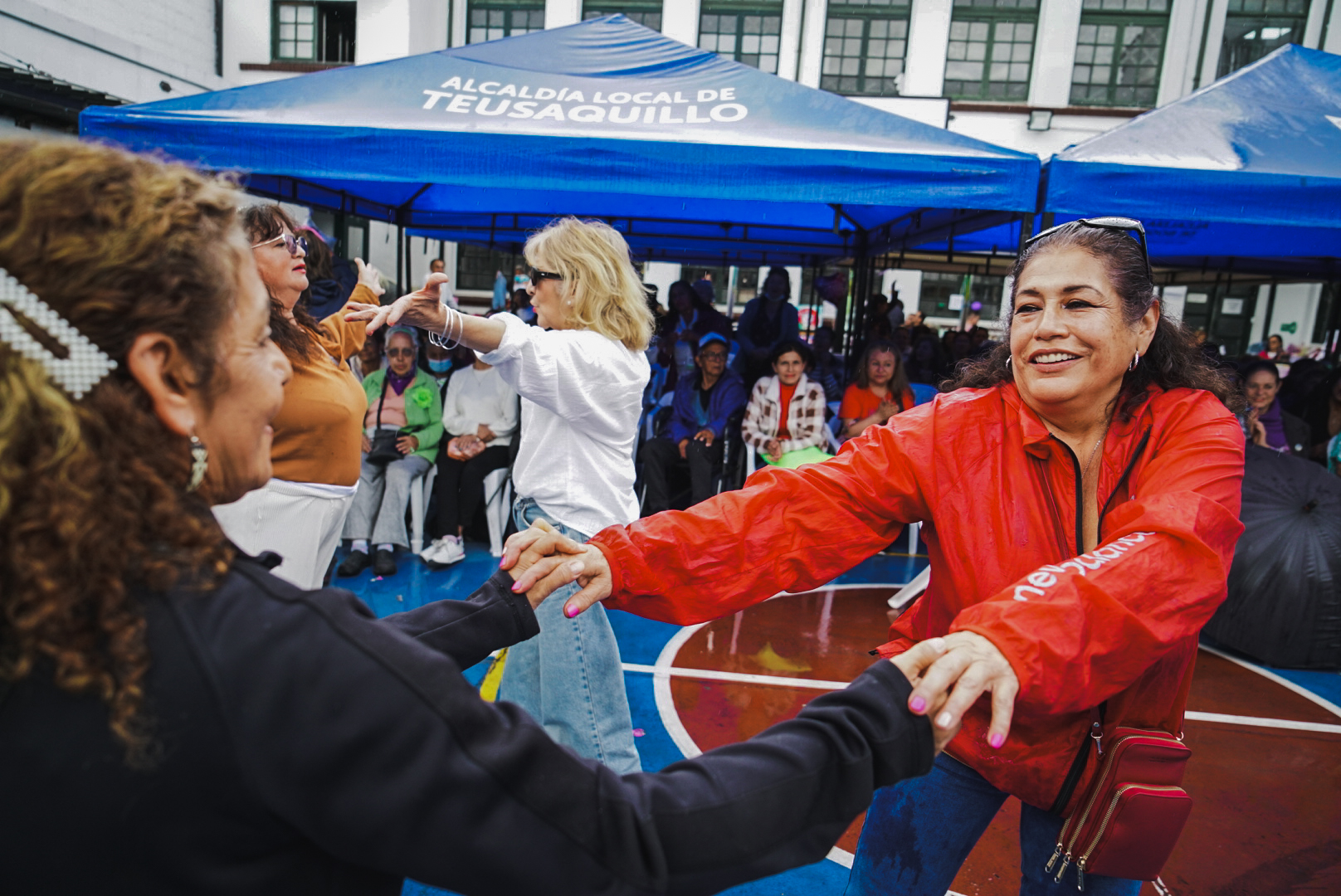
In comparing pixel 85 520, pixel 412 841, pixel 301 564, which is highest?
pixel 85 520

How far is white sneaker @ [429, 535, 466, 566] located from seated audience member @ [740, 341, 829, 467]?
100 inches

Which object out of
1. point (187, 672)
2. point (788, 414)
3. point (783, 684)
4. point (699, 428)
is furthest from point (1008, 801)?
point (699, 428)

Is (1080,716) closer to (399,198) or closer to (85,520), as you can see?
(85,520)

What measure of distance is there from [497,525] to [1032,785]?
514cm

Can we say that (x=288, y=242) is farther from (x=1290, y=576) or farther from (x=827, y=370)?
(x=827, y=370)

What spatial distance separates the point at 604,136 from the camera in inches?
165

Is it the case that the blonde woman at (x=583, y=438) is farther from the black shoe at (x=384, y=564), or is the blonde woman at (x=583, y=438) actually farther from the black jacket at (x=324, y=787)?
the black shoe at (x=384, y=564)

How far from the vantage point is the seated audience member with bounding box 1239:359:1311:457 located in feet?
21.1

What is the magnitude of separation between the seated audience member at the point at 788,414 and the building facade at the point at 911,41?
11.9 metres

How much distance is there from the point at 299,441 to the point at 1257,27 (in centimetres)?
2130

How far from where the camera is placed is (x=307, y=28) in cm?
1786

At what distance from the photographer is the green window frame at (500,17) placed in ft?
58.5

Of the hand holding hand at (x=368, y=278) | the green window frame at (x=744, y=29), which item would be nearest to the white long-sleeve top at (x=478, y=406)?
the hand holding hand at (x=368, y=278)

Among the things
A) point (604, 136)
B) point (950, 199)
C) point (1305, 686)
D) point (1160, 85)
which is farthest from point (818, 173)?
point (1160, 85)
